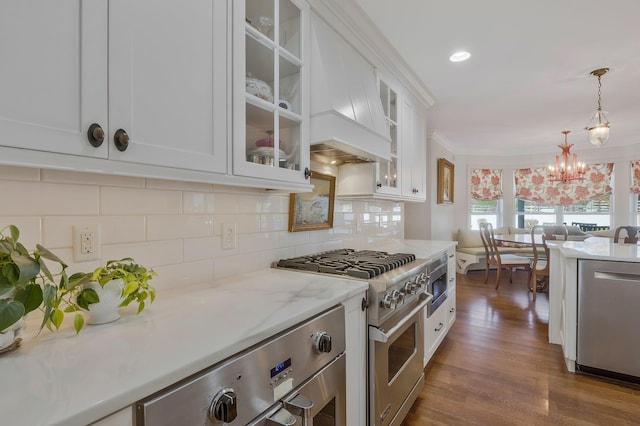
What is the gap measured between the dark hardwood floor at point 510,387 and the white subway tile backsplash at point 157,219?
4.34 ft

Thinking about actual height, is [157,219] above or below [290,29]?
below

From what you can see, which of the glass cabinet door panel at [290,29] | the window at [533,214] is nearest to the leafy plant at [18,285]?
the glass cabinet door panel at [290,29]

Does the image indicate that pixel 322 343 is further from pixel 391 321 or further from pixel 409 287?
pixel 409 287

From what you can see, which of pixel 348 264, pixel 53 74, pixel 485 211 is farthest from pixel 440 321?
pixel 485 211

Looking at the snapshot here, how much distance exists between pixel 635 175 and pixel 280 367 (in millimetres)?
7525

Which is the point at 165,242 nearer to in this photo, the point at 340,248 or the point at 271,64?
the point at 271,64

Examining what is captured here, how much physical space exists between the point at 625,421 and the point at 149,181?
2.84 m

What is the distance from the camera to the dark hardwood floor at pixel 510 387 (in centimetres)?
185

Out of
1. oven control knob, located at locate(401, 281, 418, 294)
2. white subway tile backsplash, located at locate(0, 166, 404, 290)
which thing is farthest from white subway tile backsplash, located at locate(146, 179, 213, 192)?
oven control knob, located at locate(401, 281, 418, 294)

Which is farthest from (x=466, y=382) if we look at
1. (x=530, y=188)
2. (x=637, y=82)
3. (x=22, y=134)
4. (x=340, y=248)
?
(x=530, y=188)

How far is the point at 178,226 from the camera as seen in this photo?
1300 mm

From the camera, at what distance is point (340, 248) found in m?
2.37

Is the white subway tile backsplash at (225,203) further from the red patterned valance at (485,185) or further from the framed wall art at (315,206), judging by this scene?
the red patterned valance at (485,185)

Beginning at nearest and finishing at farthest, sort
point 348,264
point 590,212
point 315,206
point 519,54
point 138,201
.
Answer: point 138,201 → point 348,264 → point 315,206 → point 519,54 → point 590,212
